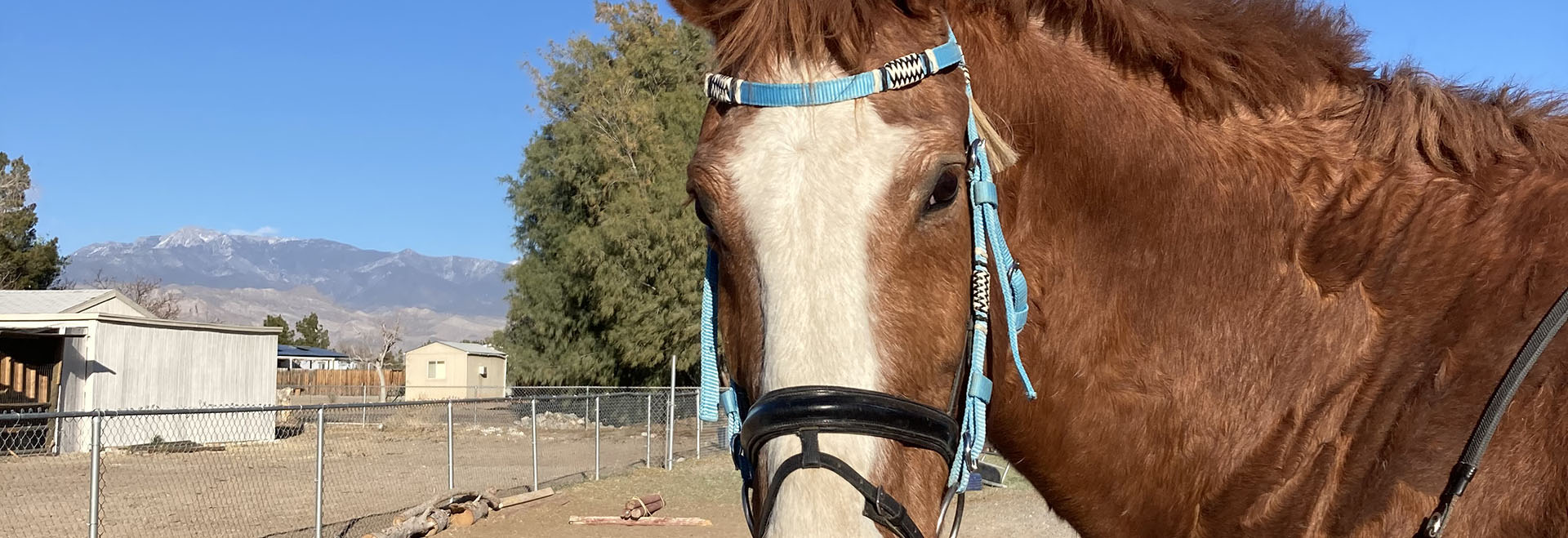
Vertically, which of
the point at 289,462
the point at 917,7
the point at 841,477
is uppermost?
the point at 917,7

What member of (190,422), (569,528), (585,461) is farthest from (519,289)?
(569,528)

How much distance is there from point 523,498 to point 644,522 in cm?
194

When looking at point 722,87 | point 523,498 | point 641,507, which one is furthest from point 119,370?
point 722,87

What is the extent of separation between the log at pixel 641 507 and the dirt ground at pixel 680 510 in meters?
0.21

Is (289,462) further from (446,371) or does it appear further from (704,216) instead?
(446,371)

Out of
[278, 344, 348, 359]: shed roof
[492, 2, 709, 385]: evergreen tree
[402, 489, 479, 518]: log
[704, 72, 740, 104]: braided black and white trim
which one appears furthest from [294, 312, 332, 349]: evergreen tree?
[704, 72, 740, 104]: braided black and white trim

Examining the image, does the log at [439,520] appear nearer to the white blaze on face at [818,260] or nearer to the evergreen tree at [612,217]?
the white blaze on face at [818,260]

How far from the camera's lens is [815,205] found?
1.53 meters

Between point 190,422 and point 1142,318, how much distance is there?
74.1 ft

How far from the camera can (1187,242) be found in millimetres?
1948

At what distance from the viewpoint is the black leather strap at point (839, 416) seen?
1433mm

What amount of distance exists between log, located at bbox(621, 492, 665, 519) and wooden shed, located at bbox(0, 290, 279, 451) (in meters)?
10.9

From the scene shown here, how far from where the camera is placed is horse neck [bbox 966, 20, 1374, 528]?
1876 millimetres

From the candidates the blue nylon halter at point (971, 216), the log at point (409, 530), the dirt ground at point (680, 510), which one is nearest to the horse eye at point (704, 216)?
the blue nylon halter at point (971, 216)
